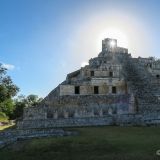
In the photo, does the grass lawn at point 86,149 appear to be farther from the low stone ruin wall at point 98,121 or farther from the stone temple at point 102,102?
the stone temple at point 102,102

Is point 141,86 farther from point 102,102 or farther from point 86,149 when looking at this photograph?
point 86,149

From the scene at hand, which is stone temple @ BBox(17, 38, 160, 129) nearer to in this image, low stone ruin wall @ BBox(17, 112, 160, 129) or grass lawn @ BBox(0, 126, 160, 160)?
low stone ruin wall @ BBox(17, 112, 160, 129)

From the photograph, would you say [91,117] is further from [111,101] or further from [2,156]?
[2,156]

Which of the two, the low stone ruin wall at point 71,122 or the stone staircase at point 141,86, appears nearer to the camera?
the low stone ruin wall at point 71,122

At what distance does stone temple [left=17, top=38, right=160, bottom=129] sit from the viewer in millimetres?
36719

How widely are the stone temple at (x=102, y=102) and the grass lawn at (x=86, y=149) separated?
12.1 meters

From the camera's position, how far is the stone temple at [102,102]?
1446 inches

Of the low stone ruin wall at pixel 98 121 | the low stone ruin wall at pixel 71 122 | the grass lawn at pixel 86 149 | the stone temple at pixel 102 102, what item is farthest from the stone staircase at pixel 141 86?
the grass lawn at pixel 86 149

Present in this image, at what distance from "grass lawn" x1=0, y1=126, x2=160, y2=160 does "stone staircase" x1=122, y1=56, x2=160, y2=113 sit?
16.2 m

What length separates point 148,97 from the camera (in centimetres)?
4291

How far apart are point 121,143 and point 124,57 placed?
4148 cm

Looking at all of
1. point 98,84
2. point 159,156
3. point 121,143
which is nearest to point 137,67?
point 98,84

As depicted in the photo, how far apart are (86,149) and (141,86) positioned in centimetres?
2711

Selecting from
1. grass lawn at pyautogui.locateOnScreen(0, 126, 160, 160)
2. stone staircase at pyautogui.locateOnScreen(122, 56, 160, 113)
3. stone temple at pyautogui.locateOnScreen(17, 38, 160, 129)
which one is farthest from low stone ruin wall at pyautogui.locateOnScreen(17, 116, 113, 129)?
grass lawn at pyautogui.locateOnScreen(0, 126, 160, 160)
